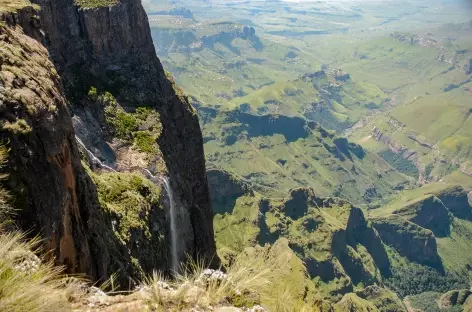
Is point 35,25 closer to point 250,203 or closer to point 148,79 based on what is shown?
point 148,79

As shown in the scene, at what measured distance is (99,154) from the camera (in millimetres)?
39312

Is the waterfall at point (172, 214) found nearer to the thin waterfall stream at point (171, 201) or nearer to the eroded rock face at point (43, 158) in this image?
the thin waterfall stream at point (171, 201)

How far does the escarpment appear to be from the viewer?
17.8m

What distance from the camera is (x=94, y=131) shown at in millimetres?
40875

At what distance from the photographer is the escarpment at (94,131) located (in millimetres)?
17844

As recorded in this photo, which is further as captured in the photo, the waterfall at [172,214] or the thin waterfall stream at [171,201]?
the waterfall at [172,214]

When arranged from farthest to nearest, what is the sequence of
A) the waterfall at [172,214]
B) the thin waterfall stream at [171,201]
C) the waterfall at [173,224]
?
the waterfall at [173,224]
the waterfall at [172,214]
the thin waterfall stream at [171,201]

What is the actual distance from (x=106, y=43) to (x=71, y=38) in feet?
14.9

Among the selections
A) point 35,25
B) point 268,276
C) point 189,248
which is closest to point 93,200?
point 35,25

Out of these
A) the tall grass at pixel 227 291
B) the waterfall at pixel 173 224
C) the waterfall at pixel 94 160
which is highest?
the tall grass at pixel 227 291

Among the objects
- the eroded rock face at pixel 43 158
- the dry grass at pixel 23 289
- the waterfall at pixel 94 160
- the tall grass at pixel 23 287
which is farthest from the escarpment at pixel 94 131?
the dry grass at pixel 23 289

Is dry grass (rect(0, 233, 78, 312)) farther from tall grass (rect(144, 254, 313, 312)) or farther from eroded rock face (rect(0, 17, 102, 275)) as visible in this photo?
eroded rock face (rect(0, 17, 102, 275))

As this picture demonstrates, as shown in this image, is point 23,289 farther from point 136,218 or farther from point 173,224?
point 173,224

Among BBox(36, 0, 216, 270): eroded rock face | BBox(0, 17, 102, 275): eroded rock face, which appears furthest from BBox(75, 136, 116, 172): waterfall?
BBox(0, 17, 102, 275): eroded rock face
